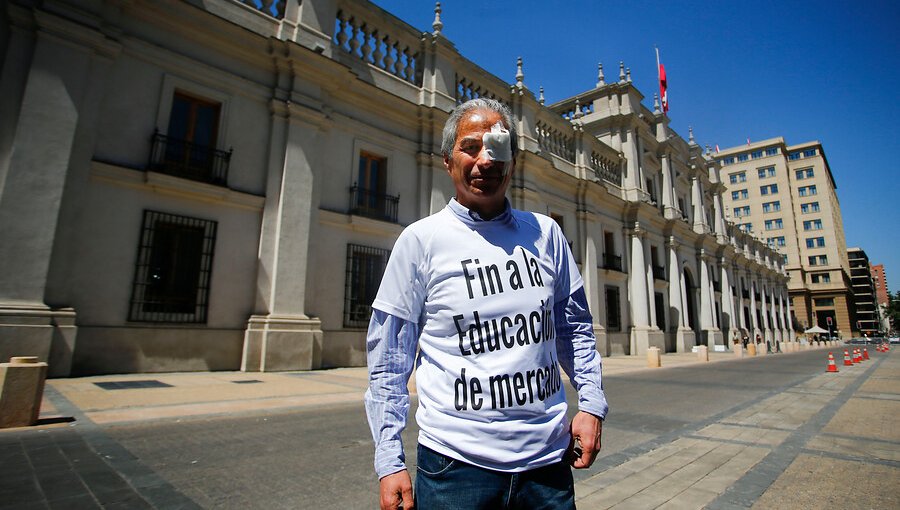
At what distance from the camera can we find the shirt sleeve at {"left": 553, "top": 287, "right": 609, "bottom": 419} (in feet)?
5.06

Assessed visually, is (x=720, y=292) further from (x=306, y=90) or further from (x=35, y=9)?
(x=35, y=9)

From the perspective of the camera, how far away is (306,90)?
11.4 metres

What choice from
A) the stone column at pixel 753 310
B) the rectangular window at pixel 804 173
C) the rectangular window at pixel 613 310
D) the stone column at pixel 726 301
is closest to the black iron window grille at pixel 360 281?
the rectangular window at pixel 613 310

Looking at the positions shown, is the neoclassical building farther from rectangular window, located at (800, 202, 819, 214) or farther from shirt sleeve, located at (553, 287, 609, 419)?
rectangular window, located at (800, 202, 819, 214)

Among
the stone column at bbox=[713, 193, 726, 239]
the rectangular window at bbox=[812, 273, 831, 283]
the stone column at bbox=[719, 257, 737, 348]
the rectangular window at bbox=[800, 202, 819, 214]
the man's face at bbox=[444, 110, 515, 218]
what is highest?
the rectangular window at bbox=[800, 202, 819, 214]

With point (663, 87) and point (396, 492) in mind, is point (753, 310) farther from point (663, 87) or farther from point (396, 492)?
point (396, 492)

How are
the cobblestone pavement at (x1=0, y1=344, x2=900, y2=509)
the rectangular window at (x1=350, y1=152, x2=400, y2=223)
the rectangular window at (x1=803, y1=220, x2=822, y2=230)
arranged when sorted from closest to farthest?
the cobblestone pavement at (x1=0, y1=344, x2=900, y2=509), the rectangular window at (x1=350, y1=152, x2=400, y2=223), the rectangular window at (x1=803, y1=220, x2=822, y2=230)

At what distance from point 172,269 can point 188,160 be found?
249 cm

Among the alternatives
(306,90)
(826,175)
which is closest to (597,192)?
(306,90)

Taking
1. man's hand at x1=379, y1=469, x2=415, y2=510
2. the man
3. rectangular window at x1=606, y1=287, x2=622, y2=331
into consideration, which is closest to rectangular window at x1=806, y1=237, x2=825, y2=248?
rectangular window at x1=606, y1=287, x2=622, y2=331

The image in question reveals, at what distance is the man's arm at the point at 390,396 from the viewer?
4.02ft

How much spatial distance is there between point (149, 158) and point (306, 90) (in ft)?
13.5

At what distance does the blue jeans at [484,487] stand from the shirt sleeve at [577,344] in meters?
0.32

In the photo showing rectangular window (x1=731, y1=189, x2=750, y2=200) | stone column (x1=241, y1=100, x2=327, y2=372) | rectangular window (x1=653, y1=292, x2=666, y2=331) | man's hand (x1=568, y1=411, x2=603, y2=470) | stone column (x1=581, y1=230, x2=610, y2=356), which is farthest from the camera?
rectangular window (x1=731, y1=189, x2=750, y2=200)
